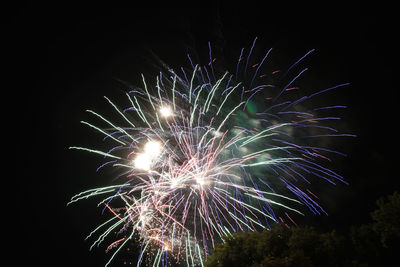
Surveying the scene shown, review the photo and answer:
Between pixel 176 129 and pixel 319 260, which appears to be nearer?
pixel 319 260

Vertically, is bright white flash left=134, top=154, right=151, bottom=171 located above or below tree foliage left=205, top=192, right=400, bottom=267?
above

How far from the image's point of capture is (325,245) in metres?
7.99

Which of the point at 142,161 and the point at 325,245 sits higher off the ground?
the point at 142,161

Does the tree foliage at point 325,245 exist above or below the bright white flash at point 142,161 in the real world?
below

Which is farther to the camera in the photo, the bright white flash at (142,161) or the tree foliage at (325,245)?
the bright white flash at (142,161)

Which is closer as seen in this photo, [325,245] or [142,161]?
[325,245]

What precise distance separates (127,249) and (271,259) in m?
27.4

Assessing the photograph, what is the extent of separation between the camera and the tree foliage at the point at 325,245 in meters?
7.96

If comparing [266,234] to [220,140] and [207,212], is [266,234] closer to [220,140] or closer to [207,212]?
[207,212]

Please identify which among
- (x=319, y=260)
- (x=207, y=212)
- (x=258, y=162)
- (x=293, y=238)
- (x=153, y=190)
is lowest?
(x=319, y=260)

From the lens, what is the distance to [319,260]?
7.89 m

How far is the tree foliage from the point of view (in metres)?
7.96

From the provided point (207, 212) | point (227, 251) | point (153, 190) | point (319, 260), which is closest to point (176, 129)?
point (153, 190)

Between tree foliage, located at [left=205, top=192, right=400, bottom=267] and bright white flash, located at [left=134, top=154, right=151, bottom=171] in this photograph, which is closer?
tree foliage, located at [left=205, top=192, right=400, bottom=267]
